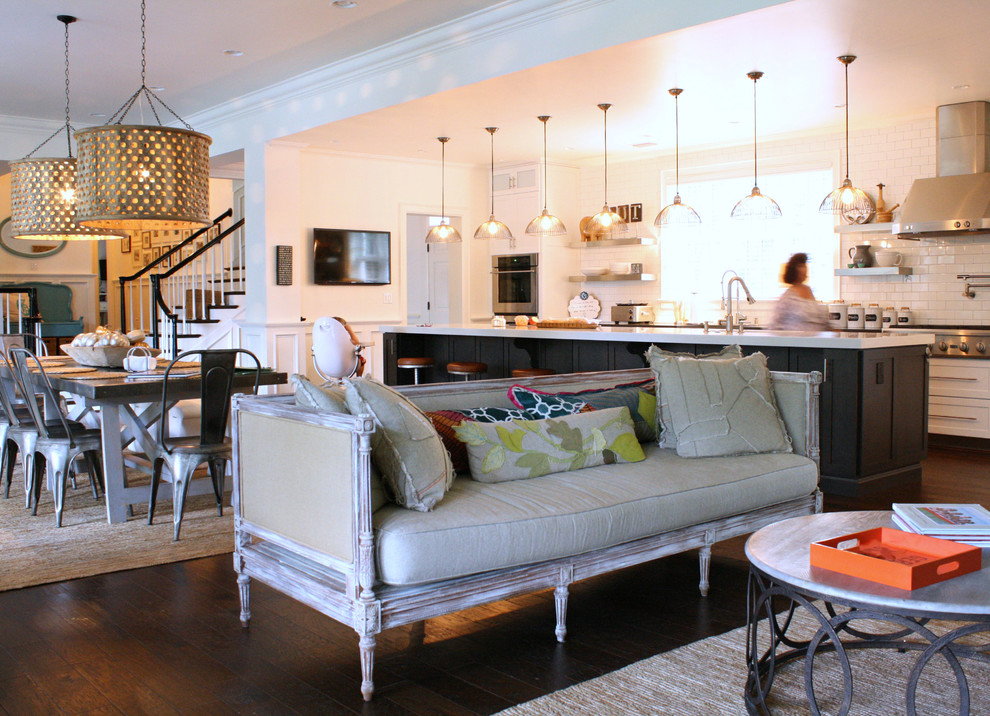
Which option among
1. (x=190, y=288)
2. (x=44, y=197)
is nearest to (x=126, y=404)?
(x=44, y=197)

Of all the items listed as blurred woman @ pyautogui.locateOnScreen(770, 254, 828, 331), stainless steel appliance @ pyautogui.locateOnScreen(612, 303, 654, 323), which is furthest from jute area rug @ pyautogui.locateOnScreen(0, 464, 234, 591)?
stainless steel appliance @ pyautogui.locateOnScreen(612, 303, 654, 323)

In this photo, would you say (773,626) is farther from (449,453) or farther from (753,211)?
(753,211)

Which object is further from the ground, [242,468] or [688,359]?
[688,359]

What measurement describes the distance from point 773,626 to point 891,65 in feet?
16.2

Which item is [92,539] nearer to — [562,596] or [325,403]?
[325,403]

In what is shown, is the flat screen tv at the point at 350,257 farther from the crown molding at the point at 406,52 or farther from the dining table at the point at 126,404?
the dining table at the point at 126,404

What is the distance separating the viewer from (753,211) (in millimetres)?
6520

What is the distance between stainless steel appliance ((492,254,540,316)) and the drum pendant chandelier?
6.64 m

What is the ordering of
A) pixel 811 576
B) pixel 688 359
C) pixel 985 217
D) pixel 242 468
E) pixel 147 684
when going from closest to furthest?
pixel 811 576, pixel 147 684, pixel 242 468, pixel 688 359, pixel 985 217

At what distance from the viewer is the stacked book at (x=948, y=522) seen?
2.46 meters

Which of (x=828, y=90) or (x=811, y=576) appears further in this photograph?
(x=828, y=90)

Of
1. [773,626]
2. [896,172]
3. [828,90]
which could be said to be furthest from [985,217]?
[773,626]

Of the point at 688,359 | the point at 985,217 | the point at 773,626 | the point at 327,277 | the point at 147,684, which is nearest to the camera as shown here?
the point at 773,626

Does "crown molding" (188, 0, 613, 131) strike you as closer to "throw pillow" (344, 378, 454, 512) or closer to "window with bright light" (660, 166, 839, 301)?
"throw pillow" (344, 378, 454, 512)
